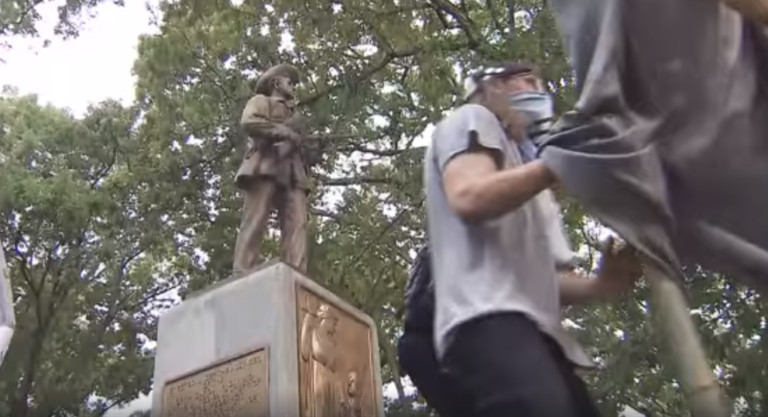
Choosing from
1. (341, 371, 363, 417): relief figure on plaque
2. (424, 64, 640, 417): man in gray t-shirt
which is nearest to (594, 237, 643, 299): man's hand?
(424, 64, 640, 417): man in gray t-shirt

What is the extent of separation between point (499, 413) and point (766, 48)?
2.64ft

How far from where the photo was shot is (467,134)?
1898 millimetres

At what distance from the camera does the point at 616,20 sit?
1675 mm

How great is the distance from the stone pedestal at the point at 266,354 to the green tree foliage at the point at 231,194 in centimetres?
199

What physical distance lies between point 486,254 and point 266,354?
4801 millimetres

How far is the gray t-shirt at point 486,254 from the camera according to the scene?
5.76 ft

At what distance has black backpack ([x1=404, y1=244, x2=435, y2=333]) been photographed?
1.98 meters

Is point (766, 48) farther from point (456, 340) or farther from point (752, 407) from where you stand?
point (752, 407)

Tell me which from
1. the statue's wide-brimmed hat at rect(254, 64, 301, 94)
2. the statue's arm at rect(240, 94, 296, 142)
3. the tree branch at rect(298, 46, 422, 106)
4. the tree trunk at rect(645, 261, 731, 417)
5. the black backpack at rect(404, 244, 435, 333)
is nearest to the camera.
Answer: the tree trunk at rect(645, 261, 731, 417)

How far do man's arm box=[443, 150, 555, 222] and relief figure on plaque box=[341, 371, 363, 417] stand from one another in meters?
5.19

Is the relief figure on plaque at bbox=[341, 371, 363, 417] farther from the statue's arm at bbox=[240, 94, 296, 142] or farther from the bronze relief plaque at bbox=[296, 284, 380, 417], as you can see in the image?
the statue's arm at bbox=[240, 94, 296, 142]

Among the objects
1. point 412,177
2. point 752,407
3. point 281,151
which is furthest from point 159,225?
point 752,407

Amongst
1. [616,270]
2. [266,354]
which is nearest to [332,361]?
[266,354]

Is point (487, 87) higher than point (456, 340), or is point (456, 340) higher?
point (487, 87)
